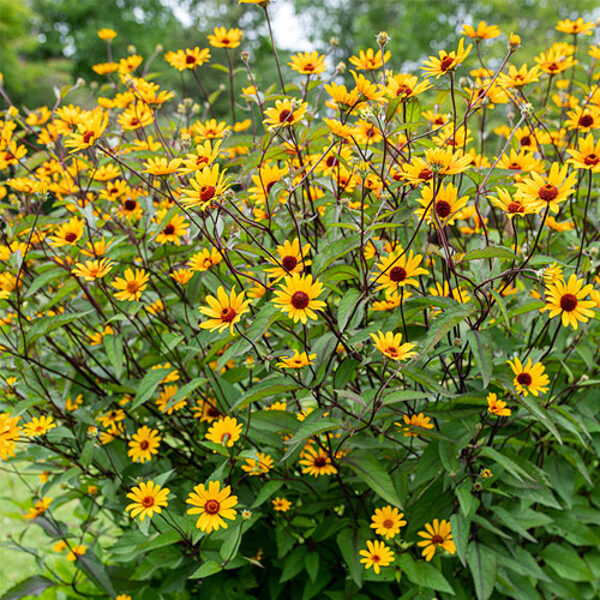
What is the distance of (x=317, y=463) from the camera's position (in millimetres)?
1739

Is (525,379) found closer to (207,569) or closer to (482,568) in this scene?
(482,568)

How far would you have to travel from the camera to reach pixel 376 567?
1604 mm

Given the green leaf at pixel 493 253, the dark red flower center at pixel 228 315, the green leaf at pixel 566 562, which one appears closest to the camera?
the green leaf at pixel 493 253

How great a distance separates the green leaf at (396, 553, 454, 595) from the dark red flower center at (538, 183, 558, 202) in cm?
106

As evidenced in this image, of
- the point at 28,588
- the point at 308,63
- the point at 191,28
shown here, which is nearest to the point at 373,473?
the point at 308,63

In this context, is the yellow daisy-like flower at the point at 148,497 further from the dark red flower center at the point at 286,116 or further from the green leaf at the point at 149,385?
the dark red flower center at the point at 286,116

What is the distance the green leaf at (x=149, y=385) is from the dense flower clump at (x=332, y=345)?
11mm

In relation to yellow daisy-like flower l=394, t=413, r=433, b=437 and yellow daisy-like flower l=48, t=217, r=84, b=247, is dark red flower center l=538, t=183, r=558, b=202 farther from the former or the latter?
yellow daisy-like flower l=48, t=217, r=84, b=247

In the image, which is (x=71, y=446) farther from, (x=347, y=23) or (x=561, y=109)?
(x=347, y=23)

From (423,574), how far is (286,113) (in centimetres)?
135

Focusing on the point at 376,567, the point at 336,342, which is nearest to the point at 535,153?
the point at 336,342

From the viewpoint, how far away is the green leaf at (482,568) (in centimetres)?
159

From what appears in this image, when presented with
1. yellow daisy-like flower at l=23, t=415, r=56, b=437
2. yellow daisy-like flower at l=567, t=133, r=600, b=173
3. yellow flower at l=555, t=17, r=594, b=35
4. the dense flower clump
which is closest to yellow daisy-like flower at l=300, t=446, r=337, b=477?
the dense flower clump

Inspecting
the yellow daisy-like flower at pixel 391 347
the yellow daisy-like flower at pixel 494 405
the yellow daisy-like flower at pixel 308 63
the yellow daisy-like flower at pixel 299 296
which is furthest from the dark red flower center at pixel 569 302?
the yellow daisy-like flower at pixel 308 63
